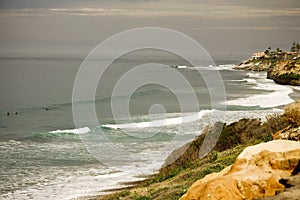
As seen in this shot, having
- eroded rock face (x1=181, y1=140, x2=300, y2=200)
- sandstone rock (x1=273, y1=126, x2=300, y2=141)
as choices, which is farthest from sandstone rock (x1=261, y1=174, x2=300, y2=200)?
sandstone rock (x1=273, y1=126, x2=300, y2=141)

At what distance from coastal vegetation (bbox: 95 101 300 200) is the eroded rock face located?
206cm

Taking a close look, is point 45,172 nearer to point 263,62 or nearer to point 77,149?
point 77,149

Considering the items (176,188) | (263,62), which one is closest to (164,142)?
(176,188)

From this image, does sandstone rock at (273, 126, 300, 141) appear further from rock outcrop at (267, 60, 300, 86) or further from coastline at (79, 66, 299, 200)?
rock outcrop at (267, 60, 300, 86)

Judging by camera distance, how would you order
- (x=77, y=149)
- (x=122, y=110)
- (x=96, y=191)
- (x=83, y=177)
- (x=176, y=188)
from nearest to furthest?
(x=176, y=188), (x=96, y=191), (x=83, y=177), (x=77, y=149), (x=122, y=110)

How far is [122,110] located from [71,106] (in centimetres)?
944

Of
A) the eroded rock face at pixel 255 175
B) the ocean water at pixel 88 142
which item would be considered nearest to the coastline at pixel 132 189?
the ocean water at pixel 88 142

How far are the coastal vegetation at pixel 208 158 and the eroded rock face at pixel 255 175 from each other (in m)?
2.06

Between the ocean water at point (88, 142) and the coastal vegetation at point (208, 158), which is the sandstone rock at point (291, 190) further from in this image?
the ocean water at point (88, 142)

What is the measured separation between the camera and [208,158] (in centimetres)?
2009

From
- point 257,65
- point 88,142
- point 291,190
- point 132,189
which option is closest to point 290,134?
point 291,190

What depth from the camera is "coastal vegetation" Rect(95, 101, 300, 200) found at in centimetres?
1370

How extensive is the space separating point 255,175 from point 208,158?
1191 centimetres

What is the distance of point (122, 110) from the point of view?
58062 mm
